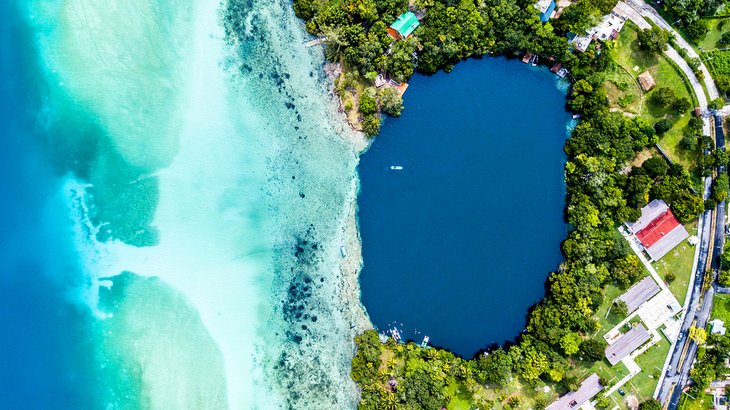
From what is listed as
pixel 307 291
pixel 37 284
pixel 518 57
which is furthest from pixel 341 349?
pixel 518 57

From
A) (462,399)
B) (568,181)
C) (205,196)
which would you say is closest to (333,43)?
(205,196)

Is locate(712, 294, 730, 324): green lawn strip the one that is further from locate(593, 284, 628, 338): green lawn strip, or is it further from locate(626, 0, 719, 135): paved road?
locate(626, 0, 719, 135): paved road

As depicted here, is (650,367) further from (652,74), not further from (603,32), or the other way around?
(603,32)

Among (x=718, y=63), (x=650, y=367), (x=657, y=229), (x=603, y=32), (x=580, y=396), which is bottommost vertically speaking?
(x=650, y=367)

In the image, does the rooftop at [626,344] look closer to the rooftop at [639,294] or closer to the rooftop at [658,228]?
the rooftop at [639,294]

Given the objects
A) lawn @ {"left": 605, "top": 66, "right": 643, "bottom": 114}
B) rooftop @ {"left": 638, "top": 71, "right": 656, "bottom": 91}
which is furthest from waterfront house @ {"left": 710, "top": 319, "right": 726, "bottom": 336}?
rooftop @ {"left": 638, "top": 71, "right": 656, "bottom": 91}

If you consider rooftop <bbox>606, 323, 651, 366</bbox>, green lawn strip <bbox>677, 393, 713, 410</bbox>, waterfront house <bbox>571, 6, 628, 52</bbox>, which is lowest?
green lawn strip <bbox>677, 393, 713, 410</bbox>
